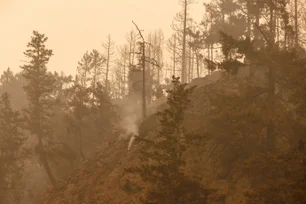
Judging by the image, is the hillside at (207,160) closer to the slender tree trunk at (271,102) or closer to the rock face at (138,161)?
the rock face at (138,161)

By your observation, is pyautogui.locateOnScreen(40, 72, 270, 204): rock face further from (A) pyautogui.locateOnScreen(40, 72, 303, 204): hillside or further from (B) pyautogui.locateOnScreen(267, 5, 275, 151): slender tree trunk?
(B) pyautogui.locateOnScreen(267, 5, 275, 151): slender tree trunk

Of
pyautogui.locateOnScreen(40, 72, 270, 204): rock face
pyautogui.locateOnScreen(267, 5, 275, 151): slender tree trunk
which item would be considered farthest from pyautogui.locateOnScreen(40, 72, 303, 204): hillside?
pyautogui.locateOnScreen(267, 5, 275, 151): slender tree trunk

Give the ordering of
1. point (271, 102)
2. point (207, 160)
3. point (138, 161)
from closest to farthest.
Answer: point (271, 102) < point (207, 160) < point (138, 161)

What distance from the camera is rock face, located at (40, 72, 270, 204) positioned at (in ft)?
56.3

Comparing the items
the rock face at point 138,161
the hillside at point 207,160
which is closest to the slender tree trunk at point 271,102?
the hillside at point 207,160

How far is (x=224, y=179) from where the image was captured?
688 inches

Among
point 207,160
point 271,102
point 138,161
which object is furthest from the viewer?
point 138,161

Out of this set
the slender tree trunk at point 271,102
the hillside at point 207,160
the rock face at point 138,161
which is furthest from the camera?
the rock face at point 138,161

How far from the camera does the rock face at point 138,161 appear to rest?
1717 centimetres

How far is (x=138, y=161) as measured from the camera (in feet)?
72.1

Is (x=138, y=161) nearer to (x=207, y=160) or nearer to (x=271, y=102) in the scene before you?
(x=207, y=160)

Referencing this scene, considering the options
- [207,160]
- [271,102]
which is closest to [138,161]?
[207,160]

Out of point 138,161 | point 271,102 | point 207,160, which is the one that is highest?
point 271,102

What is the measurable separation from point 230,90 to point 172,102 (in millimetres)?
10576
